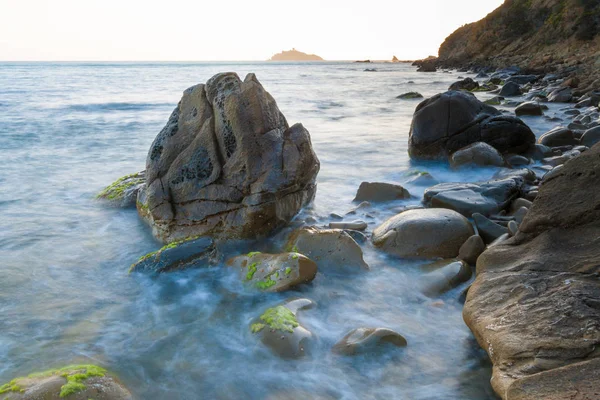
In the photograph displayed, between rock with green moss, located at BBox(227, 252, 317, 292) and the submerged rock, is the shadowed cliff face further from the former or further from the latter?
the submerged rock

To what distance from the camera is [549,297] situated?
3.28m

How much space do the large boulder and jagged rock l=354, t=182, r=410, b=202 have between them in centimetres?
270

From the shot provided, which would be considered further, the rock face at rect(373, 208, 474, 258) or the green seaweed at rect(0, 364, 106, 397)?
the rock face at rect(373, 208, 474, 258)

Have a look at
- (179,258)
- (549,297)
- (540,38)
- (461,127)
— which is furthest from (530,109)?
(540,38)

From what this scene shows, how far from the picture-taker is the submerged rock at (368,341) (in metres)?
3.79

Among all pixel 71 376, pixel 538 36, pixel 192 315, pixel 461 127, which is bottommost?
pixel 192 315

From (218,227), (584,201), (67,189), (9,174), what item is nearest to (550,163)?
(584,201)

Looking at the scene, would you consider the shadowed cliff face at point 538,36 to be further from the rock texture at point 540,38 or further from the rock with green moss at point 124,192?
the rock with green moss at point 124,192

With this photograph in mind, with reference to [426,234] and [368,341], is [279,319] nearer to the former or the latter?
[368,341]

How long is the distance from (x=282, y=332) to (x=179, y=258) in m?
1.93

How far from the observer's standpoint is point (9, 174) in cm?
969

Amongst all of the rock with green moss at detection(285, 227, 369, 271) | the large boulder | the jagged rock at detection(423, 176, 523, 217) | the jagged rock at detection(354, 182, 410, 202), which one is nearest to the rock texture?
the large boulder

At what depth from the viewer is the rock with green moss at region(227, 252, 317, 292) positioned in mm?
4789

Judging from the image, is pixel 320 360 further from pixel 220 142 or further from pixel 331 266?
pixel 220 142
